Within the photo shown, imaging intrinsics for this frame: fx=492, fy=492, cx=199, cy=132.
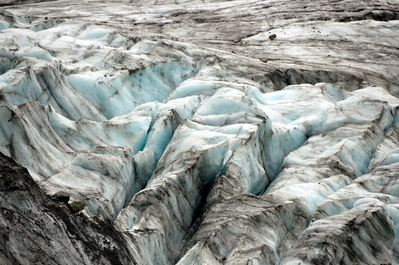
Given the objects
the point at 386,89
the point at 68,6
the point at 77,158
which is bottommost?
the point at 386,89

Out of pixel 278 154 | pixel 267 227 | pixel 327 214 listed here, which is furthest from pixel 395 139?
pixel 267 227

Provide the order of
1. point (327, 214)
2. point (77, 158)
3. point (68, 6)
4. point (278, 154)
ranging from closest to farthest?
point (327, 214) < point (77, 158) < point (278, 154) < point (68, 6)

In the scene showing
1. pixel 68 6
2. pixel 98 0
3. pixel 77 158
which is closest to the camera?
pixel 77 158

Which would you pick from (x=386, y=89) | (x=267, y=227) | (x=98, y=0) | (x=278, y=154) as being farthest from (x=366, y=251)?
(x=98, y=0)

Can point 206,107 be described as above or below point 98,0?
below

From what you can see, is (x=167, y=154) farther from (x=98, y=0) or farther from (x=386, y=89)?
(x=98, y=0)

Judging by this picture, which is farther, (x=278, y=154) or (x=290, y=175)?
(x=278, y=154)

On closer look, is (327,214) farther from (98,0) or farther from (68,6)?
(98,0)
